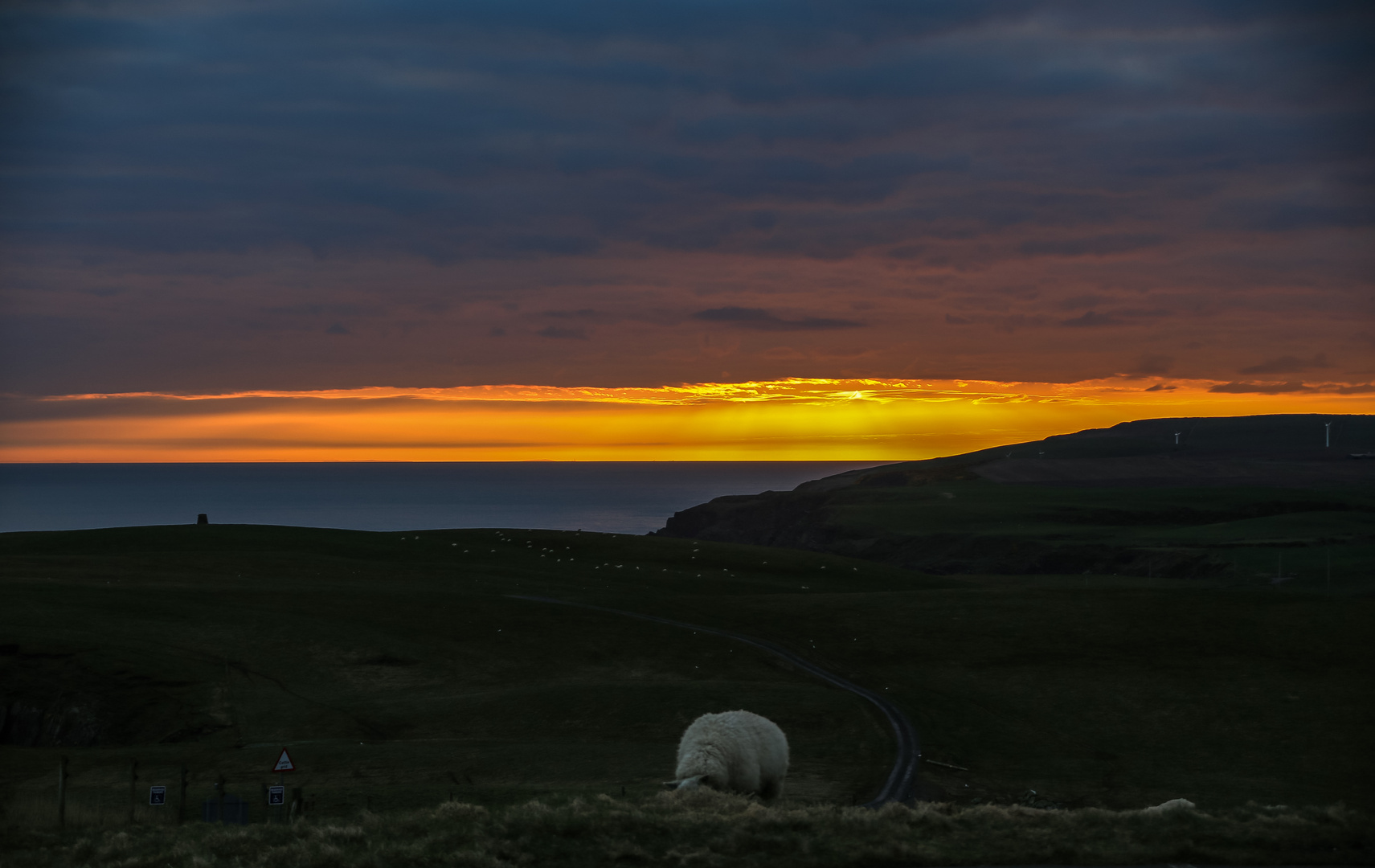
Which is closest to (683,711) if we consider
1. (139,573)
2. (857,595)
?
(857,595)

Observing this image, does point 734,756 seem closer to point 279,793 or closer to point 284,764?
point 279,793

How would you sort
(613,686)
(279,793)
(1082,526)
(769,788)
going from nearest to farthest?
(279,793)
(769,788)
(613,686)
(1082,526)

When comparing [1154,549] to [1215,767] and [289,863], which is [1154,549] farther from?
[289,863]

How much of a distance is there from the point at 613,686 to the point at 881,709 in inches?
488

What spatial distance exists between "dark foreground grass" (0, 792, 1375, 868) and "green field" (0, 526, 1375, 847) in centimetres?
681

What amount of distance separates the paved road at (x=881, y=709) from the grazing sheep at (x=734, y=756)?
4.24 metres

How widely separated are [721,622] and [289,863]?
52.4 meters

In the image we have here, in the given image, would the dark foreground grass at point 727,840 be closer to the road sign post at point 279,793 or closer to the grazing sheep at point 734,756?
the road sign post at point 279,793

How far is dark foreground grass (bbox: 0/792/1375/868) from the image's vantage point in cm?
1759

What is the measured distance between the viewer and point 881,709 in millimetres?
46281

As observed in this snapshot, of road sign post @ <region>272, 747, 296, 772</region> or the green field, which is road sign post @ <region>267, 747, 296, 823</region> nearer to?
road sign post @ <region>272, 747, 296, 772</region>

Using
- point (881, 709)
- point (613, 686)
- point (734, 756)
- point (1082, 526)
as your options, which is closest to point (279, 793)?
point (734, 756)

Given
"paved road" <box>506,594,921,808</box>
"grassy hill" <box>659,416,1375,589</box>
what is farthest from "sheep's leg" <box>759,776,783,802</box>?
"grassy hill" <box>659,416,1375,589</box>

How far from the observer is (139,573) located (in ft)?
246
